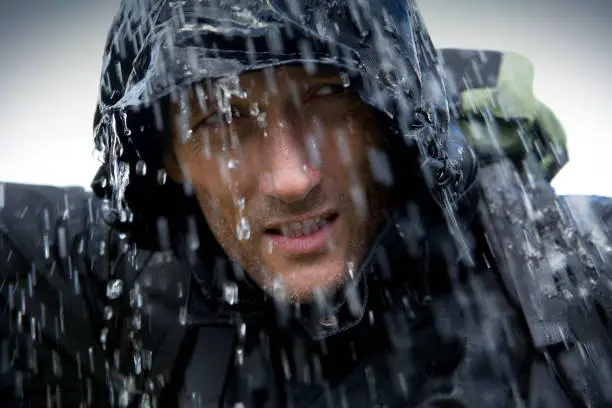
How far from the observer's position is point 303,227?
186 cm

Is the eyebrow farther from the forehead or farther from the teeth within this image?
the teeth

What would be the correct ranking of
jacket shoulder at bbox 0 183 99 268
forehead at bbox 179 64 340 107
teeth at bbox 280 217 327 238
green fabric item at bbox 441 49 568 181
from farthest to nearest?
jacket shoulder at bbox 0 183 99 268
green fabric item at bbox 441 49 568 181
teeth at bbox 280 217 327 238
forehead at bbox 179 64 340 107

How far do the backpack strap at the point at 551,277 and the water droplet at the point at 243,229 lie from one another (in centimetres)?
84

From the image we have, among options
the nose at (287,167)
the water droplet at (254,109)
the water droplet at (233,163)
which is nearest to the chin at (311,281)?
the nose at (287,167)

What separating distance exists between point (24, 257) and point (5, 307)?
8.3 inches

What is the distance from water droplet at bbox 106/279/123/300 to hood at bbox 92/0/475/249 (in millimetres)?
564

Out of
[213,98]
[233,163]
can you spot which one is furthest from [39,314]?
[213,98]

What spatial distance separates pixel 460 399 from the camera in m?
1.93

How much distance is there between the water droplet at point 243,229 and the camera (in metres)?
1.96

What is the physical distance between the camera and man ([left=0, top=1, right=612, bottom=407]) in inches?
68.2


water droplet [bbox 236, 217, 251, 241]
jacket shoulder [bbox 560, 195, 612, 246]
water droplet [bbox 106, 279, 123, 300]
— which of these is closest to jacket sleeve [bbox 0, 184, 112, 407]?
water droplet [bbox 106, 279, 123, 300]

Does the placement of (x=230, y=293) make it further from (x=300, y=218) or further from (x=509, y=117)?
(x=509, y=117)

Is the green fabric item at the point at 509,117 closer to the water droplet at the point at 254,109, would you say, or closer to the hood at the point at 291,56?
the hood at the point at 291,56

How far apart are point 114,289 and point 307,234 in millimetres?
930
